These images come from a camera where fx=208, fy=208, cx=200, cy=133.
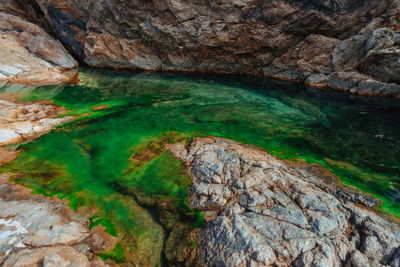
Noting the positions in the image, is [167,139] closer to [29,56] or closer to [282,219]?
[282,219]

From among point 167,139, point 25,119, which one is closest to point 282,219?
point 167,139

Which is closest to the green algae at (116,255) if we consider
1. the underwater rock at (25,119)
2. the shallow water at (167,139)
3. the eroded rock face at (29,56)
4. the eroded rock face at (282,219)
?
the shallow water at (167,139)

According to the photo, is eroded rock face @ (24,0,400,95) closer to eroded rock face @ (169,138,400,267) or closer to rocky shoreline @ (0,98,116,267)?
eroded rock face @ (169,138,400,267)

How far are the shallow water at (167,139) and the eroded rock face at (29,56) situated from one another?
6.79 ft

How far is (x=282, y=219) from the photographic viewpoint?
3.73 metres

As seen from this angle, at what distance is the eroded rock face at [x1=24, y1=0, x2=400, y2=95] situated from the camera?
1298 centimetres

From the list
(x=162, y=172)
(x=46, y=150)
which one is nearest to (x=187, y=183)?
(x=162, y=172)

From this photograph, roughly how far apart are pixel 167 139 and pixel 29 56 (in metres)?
14.0

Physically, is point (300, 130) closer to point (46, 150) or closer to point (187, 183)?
point (187, 183)

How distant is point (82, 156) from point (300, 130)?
7.53 metres

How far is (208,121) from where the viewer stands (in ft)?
28.2

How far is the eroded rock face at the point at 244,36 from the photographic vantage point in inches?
511

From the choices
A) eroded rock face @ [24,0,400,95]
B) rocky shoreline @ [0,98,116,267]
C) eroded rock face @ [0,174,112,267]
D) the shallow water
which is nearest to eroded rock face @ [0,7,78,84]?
the shallow water

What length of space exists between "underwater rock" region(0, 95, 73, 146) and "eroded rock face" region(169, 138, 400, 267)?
5.57m
